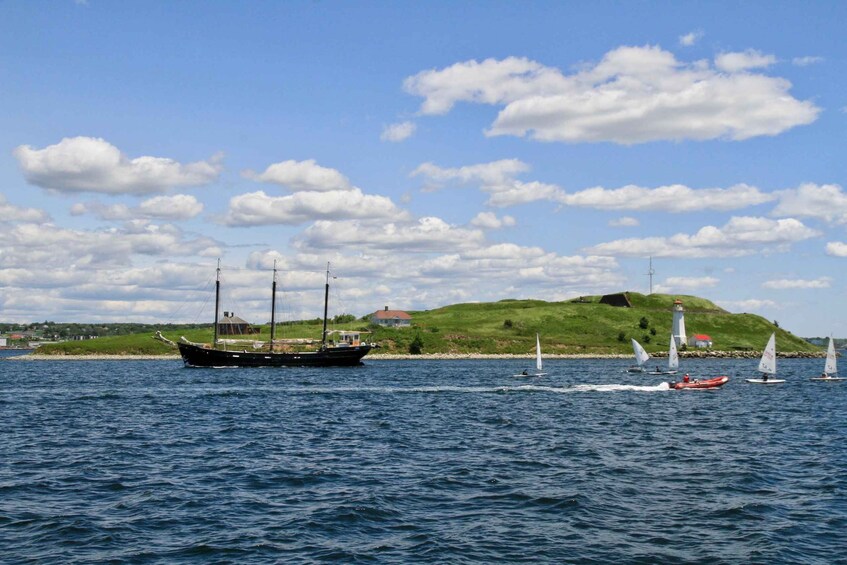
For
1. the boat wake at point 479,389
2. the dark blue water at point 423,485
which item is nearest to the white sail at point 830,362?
the boat wake at point 479,389

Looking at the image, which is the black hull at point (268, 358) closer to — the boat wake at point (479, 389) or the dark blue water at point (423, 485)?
the boat wake at point (479, 389)

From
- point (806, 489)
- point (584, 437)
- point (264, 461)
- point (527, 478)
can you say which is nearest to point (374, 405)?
point (584, 437)

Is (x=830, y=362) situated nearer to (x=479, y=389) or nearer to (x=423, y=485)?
(x=479, y=389)

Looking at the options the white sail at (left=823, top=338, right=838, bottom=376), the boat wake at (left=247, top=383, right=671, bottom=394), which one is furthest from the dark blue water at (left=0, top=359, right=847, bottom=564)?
the white sail at (left=823, top=338, right=838, bottom=376)

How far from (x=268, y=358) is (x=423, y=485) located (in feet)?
428

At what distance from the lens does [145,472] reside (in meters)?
36.9

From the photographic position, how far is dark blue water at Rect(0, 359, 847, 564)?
2466cm

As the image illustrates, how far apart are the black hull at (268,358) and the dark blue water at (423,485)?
86.4 metres

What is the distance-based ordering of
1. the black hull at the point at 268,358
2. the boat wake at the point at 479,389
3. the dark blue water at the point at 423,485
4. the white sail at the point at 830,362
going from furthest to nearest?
the black hull at the point at 268,358 → the white sail at the point at 830,362 → the boat wake at the point at 479,389 → the dark blue water at the point at 423,485

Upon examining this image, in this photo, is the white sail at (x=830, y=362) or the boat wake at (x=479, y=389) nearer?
the boat wake at (x=479, y=389)

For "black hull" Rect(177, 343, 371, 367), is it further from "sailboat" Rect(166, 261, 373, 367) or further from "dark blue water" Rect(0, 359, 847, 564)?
"dark blue water" Rect(0, 359, 847, 564)

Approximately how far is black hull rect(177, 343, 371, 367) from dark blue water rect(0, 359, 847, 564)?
8636 cm

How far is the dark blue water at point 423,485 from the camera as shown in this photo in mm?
24656

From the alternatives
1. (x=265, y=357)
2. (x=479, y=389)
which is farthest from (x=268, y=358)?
(x=479, y=389)
